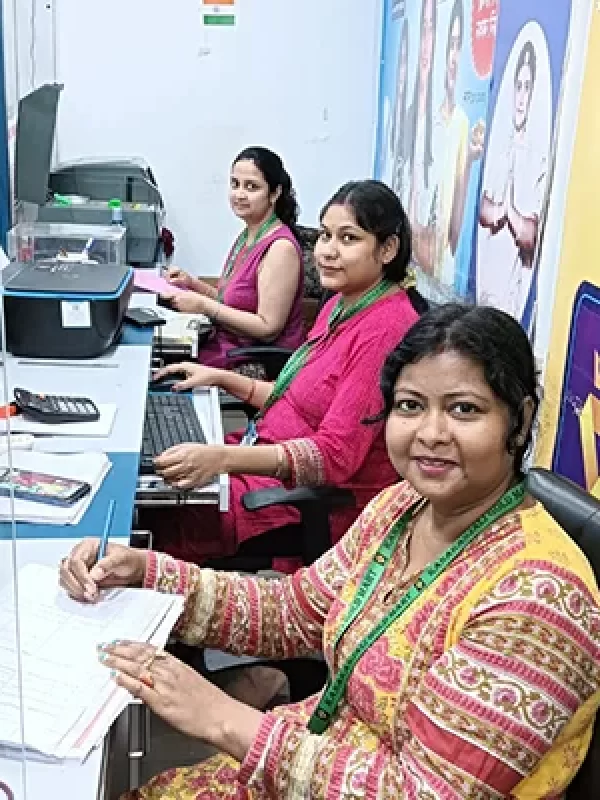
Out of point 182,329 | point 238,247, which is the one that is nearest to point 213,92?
point 238,247

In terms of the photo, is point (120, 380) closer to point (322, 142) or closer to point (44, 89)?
point (44, 89)

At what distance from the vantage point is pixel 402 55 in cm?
383

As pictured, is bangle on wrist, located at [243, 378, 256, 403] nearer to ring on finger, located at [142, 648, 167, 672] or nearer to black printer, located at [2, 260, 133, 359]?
black printer, located at [2, 260, 133, 359]

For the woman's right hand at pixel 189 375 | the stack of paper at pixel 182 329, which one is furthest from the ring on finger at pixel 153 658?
the stack of paper at pixel 182 329

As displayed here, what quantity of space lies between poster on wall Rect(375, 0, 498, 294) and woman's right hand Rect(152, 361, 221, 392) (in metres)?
0.76

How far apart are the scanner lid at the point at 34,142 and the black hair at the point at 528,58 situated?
69.2 inches

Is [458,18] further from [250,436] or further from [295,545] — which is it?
[295,545]

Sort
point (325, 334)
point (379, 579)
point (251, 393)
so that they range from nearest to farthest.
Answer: point (379, 579), point (325, 334), point (251, 393)

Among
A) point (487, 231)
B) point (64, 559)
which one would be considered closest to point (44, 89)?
point (487, 231)

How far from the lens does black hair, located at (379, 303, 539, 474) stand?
112 cm

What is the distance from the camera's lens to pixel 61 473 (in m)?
1.74

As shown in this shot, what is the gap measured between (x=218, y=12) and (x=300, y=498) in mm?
3096

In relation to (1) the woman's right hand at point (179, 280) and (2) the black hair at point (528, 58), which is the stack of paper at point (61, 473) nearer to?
(2) the black hair at point (528, 58)

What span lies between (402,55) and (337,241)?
6.42ft
